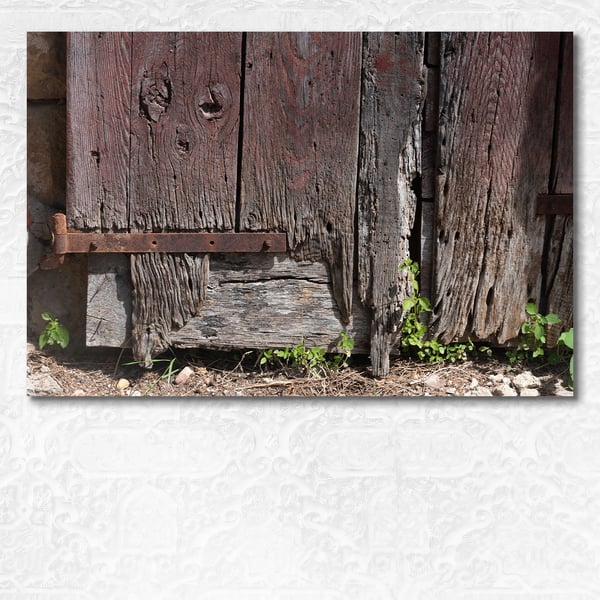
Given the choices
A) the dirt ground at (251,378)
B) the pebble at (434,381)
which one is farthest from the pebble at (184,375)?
the pebble at (434,381)

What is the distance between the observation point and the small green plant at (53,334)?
1.44 m

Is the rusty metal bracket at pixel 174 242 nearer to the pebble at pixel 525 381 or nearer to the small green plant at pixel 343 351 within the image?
the small green plant at pixel 343 351

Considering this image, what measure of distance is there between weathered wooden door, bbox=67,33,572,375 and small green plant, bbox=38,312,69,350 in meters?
0.07

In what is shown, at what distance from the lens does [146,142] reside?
1420 millimetres

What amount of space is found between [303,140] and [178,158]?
336 millimetres

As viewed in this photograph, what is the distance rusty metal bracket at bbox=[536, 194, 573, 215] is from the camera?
1.43 m

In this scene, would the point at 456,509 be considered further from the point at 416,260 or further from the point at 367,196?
the point at 367,196

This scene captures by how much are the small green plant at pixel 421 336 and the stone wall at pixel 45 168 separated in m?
0.91

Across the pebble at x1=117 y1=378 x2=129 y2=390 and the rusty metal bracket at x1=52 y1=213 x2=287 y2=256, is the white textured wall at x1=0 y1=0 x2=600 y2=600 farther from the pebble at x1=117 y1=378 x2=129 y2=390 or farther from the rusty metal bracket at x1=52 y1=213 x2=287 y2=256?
the rusty metal bracket at x1=52 y1=213 x2=287 y2=256

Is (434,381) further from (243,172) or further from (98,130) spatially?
(98,130)

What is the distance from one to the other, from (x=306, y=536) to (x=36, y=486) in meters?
0.71

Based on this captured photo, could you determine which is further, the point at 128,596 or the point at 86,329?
the point at 86,329

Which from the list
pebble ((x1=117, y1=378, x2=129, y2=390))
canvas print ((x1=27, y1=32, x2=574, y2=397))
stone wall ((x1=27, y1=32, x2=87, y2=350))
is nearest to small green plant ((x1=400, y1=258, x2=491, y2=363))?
canvas print ((x1=27, y1=32, x2=574, y2=397))
